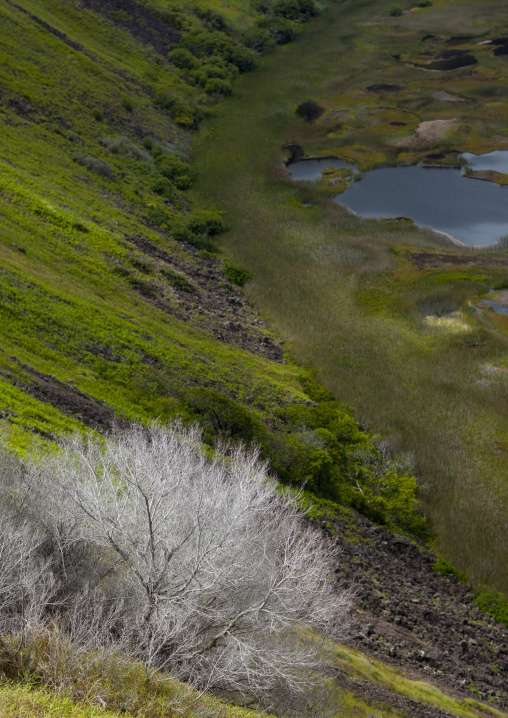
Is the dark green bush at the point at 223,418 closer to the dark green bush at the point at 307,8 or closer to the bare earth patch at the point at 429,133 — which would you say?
the bare earth patch at the point at 429,133

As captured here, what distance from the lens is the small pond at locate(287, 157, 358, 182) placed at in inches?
Answer: 2707

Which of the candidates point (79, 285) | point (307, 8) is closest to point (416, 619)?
point (79, 285)

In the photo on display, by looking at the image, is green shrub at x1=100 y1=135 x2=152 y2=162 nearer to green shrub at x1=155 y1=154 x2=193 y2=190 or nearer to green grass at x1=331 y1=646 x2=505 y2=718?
green shrub at x1=155 y1=154 x2=193 y2=190

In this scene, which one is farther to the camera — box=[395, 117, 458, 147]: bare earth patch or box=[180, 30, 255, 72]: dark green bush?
box=[180, 30, 255, 72]: dark green bush

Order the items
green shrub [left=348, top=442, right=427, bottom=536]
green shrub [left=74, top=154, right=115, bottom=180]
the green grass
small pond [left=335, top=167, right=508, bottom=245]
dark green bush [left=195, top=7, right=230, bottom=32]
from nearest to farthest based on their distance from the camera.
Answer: the green grass
green shrub [left=348, top=442, right=427, bottom=536]
green shrub [left=74, top=154, right=115, bottom=180]
small pond [left=335, top=167, right=508, bottom=245]
dark green bush [left=195, top=7, right=230, bottom=32]

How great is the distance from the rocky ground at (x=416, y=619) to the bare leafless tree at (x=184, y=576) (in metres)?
5.13

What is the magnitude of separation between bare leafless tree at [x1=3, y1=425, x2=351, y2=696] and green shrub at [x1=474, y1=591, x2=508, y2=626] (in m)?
9.83

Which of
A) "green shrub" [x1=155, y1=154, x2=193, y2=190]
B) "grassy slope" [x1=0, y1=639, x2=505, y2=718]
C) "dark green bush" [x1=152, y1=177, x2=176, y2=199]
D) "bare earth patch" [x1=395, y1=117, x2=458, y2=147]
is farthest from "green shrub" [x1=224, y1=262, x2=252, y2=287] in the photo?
"grassy slope" [x1=0, y1=639, x2=505, y2=718]

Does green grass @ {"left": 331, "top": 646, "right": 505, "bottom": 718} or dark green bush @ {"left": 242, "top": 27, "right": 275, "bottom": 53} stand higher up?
dark green bush @ {"left": 242, "top": 27, "right": 275, "bottom": 53}

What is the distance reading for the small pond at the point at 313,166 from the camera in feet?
226

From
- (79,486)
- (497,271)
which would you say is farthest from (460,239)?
(79,486)

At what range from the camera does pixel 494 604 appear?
78.8 ft

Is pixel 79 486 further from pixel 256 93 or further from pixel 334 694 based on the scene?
pixel 256 93

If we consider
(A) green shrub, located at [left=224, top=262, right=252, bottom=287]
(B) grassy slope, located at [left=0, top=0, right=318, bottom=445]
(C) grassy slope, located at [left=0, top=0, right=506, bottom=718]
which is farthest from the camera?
(A) green shrub, located at [left=224, top=262, right=252, bottom=287]
